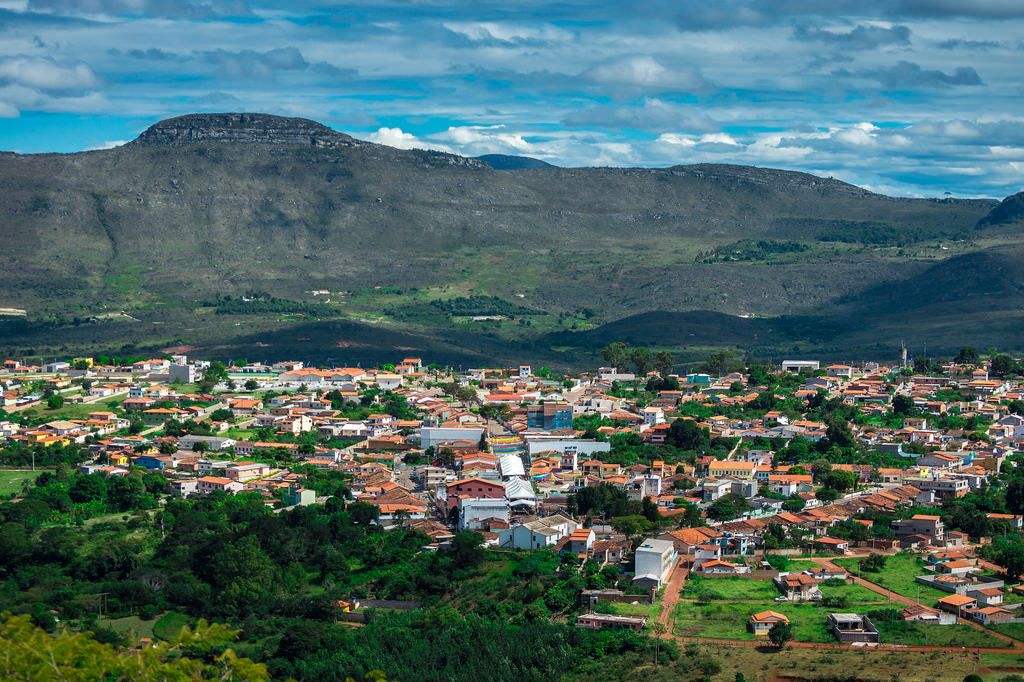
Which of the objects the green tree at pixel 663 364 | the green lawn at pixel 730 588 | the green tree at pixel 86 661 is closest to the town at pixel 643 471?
the green lawn at pixel 730 588

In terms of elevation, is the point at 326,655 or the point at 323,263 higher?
the point at 323,263

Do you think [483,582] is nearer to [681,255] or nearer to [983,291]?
[983,291]

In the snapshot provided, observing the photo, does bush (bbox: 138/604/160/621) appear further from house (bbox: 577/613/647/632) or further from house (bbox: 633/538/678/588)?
house (bbox: 633/538/678/588)

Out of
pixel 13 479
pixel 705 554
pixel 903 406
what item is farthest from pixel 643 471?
pixel 13 479

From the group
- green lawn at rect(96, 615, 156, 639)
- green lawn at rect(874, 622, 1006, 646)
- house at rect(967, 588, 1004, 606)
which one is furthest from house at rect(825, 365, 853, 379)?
green lawn at rect(96, 615, 156, 639)

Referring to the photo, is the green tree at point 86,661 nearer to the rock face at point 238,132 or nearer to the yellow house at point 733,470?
the yellow house at point 733,470

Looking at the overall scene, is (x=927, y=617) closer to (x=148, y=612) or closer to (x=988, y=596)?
(x=988, y=596)

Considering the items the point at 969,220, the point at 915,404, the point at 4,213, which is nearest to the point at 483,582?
the point at 915,404
